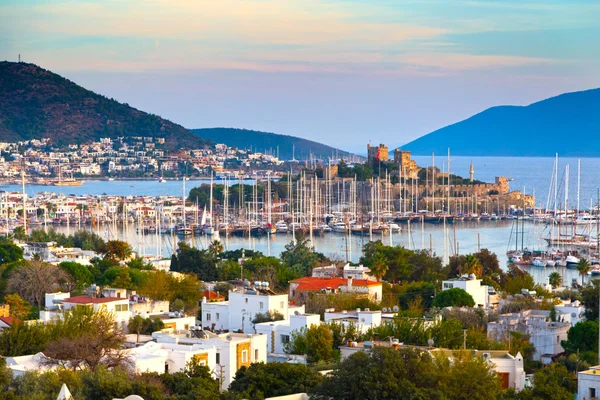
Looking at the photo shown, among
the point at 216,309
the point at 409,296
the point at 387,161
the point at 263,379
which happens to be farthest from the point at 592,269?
the point at 387,161

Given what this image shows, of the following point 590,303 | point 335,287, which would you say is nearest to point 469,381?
point 590,303

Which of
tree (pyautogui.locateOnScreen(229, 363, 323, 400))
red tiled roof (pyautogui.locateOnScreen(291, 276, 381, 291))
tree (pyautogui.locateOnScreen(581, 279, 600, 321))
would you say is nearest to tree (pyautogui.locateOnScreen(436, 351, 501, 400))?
tree (pyautogui.locateOnScreen(229, 363, 323, 400))

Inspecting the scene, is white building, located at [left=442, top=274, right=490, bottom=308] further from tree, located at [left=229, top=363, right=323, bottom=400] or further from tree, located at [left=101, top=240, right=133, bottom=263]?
tree, located at [left=229, top=363, right=323, bottom=400]

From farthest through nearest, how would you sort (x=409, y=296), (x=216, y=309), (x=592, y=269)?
Result: (x=592, y=269) < (x=409, y=296) < (x=216, y=309)

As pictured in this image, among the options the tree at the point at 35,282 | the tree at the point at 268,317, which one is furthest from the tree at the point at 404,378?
the tree at the point at 35,282

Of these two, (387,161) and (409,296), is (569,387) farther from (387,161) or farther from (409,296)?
(387,161)
